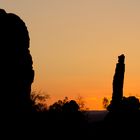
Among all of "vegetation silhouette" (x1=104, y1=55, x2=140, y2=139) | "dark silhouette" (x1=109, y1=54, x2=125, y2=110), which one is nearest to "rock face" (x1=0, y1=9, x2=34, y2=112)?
"vegetation silhouette" (x1=104, y1=55, x2=140, y2=139)

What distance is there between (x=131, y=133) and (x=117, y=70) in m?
10.7

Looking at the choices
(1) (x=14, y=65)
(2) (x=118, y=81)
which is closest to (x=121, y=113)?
(2) (x=118, y=81)

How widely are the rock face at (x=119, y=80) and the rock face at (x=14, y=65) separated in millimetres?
19713

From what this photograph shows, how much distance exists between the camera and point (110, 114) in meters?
44.1

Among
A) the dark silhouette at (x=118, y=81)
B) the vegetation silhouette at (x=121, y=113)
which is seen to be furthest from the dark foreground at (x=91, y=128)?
the dark silhouette at (x=118, y=81)

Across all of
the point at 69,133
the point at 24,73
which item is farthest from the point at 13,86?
the point at 69,133

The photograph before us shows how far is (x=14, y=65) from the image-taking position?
28.0m

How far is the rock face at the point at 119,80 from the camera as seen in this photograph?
159 feet

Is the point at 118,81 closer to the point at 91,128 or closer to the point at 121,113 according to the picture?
the point at 91,128

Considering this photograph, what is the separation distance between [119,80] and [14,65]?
23006 millimetres

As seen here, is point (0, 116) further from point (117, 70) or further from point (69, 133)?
point (117, 70)

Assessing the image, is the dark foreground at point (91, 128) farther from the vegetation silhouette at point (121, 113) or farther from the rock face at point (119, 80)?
the rock face at point (119, 80)

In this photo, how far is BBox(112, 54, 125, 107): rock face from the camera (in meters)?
48.5

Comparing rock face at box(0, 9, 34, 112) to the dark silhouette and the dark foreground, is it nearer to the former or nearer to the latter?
the dark foreground
